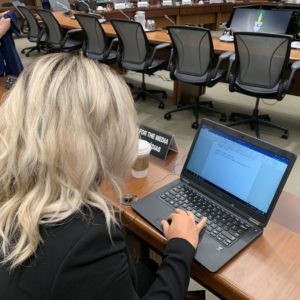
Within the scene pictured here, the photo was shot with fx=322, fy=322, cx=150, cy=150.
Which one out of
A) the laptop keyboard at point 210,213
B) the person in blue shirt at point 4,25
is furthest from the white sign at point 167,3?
the laptop keyboard at point 210,213

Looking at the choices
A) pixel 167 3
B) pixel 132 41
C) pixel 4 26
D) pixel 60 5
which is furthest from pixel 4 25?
pixel 167 3

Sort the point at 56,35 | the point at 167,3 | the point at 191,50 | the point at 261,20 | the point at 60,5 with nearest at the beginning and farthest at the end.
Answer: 1. the point at 191,50
2. the point at 261,20
3. the point at 56,35
4. the point at 60,5
5. the point at 167,3

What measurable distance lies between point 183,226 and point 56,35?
14.5 feet

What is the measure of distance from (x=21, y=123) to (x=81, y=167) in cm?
14

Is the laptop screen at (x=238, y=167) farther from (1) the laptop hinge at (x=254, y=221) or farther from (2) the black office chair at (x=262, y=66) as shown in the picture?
(2) the black office chair at (x=262, y=66)

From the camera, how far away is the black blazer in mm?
542

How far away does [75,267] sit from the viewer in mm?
542

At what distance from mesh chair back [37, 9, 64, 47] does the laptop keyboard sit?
406cm

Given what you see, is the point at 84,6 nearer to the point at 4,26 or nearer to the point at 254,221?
the point at 4,26

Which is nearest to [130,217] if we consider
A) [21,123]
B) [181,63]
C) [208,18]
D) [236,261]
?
[236,261]

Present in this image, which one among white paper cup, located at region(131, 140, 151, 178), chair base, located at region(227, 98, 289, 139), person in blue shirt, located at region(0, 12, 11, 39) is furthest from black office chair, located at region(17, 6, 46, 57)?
white paper cup, located at region(131, 140, 151, 178)

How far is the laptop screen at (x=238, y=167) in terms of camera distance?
33.1 inches

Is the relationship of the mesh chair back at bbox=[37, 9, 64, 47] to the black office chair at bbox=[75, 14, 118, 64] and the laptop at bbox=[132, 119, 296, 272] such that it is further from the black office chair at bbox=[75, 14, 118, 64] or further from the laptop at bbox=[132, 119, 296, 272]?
the laptop at bbox=[132, 119, 296, 272]

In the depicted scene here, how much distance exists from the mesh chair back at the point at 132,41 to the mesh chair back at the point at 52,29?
148 cm
